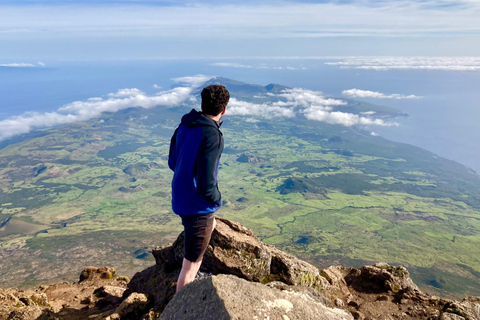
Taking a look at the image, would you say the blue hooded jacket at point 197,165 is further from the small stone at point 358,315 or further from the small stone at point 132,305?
the small stone at point 358,315

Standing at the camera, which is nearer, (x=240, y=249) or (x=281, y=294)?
(x=281, y=294)

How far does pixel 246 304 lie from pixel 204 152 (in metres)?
3.92

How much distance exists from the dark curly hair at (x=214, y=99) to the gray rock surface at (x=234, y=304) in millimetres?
4640

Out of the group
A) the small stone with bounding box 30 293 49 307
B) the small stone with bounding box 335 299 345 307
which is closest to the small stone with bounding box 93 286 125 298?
the small stone with bounding box 30 293 49 307

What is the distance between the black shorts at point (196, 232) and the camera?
28.0 ft

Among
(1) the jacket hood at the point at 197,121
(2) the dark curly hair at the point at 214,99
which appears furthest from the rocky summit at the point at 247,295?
(2) the dark curly hair at the point at 214,99

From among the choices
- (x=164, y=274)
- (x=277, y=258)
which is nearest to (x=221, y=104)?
(x=277, y=258)

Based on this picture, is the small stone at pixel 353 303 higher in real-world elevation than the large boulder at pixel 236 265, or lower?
lower

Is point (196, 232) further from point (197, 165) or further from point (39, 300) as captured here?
point (39, 300)

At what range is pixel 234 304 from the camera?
7.26 metres

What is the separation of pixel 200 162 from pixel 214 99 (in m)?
1.75

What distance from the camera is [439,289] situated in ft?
608

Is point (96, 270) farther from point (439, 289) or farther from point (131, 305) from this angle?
point (439, 289)

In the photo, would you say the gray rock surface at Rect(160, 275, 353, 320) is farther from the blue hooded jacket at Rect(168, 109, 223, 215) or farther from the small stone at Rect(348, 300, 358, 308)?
the small stone at Rect(348, 300, 358, 308)
